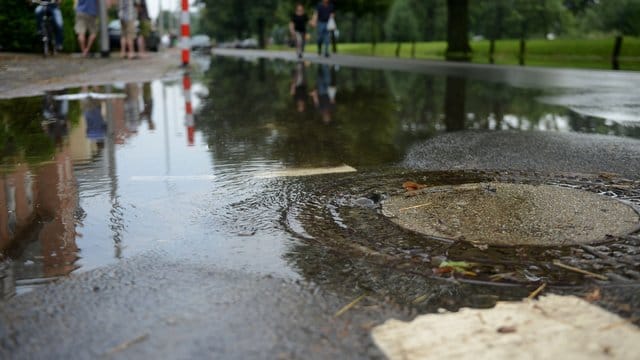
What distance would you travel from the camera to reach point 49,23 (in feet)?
53.3

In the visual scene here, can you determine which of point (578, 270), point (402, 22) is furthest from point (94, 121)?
point (402, 22)

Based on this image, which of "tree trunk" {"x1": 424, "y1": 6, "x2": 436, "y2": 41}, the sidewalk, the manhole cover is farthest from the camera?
"tree trunk" {"x1": 424, "y1": 6, "x2": 436, "y2": 41}

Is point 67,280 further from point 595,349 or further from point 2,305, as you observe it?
point 595,349

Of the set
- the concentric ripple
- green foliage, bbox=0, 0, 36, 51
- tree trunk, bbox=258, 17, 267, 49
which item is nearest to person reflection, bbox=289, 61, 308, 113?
the concentric ripple

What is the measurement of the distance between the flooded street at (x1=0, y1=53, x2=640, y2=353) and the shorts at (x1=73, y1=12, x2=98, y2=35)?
772cm

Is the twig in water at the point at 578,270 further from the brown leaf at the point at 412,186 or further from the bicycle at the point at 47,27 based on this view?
the bicycle at the point at 47,27

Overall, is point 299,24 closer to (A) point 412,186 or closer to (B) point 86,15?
(B) point 86,15

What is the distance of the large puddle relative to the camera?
303 cm

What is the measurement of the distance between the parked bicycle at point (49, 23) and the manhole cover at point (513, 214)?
43.2ft

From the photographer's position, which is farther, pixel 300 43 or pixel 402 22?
pixel 402 22

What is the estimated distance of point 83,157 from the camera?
5.58 m

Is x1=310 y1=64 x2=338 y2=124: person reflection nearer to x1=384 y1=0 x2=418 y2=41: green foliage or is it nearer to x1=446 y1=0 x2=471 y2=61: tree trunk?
x1=446 y1=0 x2=471 y2=61: tree trunk

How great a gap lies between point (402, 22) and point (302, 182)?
6238 cm

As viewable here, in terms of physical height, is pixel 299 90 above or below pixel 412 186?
above
